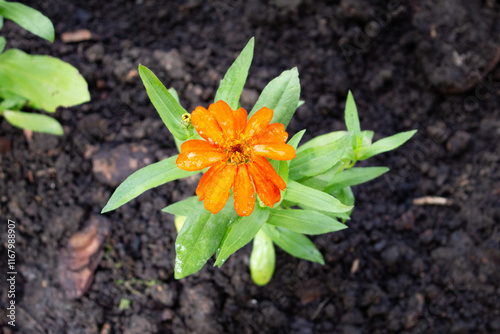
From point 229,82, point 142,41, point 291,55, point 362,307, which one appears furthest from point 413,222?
point 142,41

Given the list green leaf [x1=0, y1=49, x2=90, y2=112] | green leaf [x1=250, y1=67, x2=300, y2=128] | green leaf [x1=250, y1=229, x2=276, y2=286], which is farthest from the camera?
green leaf [x1=0, y1=49, x2=90, y2=112]

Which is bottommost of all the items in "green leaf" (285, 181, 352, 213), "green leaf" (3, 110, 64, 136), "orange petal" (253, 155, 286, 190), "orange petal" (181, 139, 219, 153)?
"green leaf" (3, 110, 64, 136)

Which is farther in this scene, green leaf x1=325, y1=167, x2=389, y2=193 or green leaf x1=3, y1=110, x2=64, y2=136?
green leaf x1=3, y1=110, x2=64, y2=136

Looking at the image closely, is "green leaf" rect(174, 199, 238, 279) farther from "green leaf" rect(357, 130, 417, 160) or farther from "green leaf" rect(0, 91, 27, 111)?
"green leaf" rect(0, 91, 27, 111)

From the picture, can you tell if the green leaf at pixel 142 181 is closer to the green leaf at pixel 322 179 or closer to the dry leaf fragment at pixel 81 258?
the green leaf at pixel 322 179

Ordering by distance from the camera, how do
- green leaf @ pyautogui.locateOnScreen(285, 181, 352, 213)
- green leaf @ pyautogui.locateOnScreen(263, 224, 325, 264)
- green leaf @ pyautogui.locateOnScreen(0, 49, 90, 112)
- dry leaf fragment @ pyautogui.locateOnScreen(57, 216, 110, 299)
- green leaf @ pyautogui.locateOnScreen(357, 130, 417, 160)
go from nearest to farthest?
green leaf @ pyautogui.locateOnScreen(285, 181, 352, 213)
green leaf @ pyautogui.locateOnScreen(357, 130, 417, 160)
green leaf @ pyautogui.locateOnScreen(263, 224, 325, 264)
dry leaf fragment @ pyautogui.locateOnScreen(57, 216, 110, 299)
green leaf @ pyautogui.locateOnScreen(0, 49, 90, 112)

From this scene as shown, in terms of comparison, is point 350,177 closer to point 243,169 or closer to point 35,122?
point 243,169

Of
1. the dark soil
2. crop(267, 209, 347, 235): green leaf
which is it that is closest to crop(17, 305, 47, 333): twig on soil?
the dark soil


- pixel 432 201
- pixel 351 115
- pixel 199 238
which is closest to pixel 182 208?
pixel 199 238

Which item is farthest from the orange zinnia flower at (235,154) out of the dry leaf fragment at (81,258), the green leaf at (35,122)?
the green leaf at (35,122)
